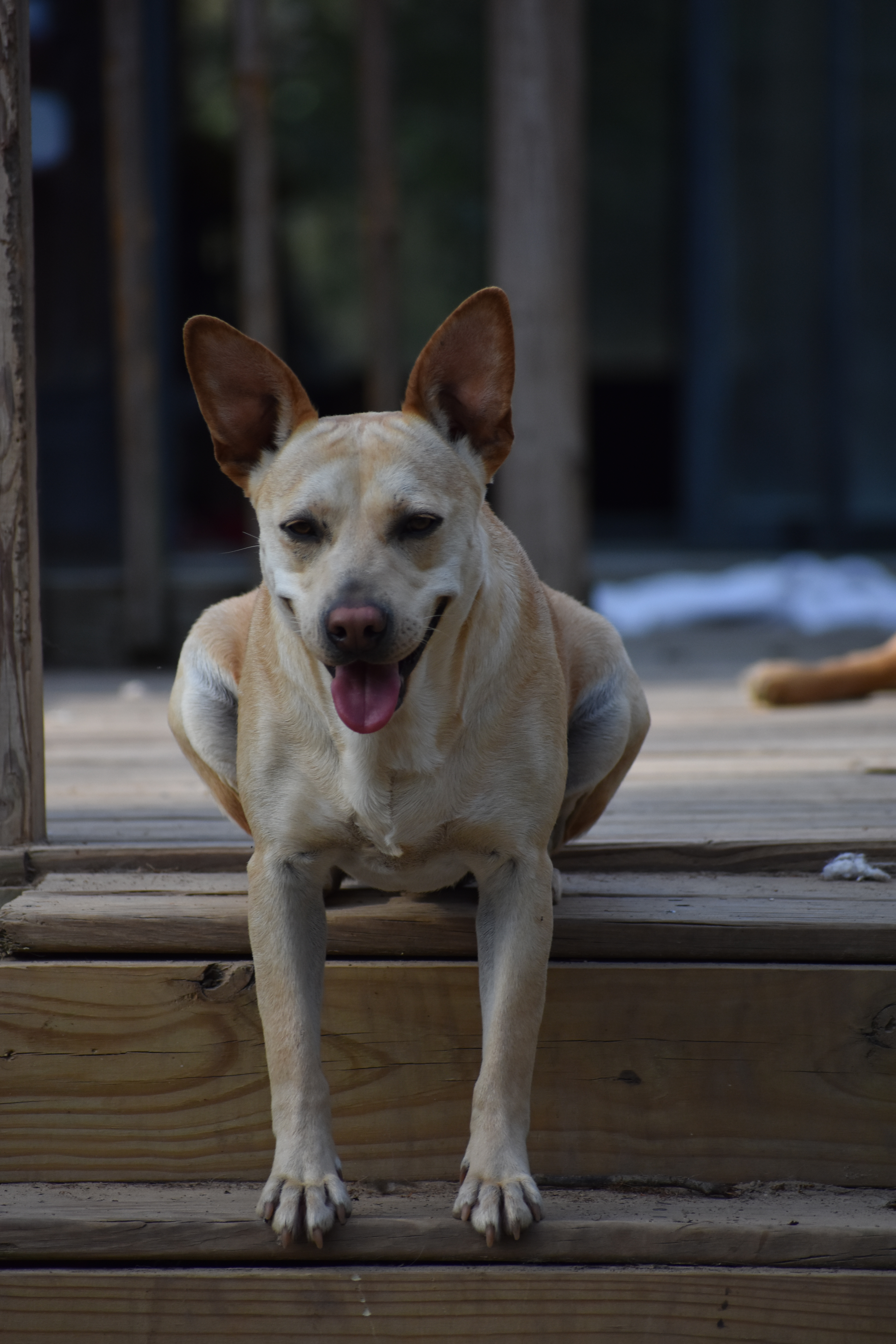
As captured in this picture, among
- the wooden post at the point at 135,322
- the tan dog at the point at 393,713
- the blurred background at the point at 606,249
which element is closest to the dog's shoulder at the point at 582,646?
the tan dog at the point at 393,713

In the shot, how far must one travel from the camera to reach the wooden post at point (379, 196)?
17.4 feet

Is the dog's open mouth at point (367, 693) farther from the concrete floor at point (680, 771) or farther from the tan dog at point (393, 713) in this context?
the concrete floor at point (680, 771)

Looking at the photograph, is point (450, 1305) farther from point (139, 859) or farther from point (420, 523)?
point (420, 523)

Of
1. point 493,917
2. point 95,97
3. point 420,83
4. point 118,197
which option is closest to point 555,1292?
point 493,917

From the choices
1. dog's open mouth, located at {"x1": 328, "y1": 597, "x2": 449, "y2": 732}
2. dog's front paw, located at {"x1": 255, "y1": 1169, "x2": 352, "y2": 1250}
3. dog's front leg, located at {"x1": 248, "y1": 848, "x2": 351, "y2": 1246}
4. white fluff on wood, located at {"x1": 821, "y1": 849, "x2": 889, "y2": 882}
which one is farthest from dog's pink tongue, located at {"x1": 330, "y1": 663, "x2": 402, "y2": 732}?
white fluff on wood, located at {"x1": 821, "y1": 849, "x2": 889, "y2": 882}

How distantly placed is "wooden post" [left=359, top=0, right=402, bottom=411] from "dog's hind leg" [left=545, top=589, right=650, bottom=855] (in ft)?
9.07

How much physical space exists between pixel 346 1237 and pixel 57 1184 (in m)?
0.56

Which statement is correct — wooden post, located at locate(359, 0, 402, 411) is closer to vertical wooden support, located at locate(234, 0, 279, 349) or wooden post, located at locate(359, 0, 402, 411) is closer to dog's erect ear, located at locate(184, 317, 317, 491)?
vertical wooden support, located at locate(234, 0, 279, 349)

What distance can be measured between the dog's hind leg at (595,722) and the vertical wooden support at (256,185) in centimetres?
268

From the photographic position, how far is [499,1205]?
6.69 ft

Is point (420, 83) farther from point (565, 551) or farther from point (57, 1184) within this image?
point (57, 1184)

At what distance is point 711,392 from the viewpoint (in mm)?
7496

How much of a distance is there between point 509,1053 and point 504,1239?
28 centimetres

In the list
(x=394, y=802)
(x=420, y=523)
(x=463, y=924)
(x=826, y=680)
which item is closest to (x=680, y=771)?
(x=826, y=680)
